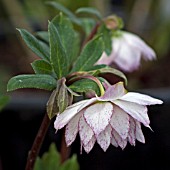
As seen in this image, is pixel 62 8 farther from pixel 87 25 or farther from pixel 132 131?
pixel 132 131

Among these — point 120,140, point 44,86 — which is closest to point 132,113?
point 120,140

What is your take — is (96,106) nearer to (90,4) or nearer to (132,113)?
(132,113)

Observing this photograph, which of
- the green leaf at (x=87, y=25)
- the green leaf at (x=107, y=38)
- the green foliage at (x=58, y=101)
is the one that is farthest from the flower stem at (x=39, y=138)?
the green leaf at (x=87, y=25)

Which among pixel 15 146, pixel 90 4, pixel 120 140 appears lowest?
pixel 15 146

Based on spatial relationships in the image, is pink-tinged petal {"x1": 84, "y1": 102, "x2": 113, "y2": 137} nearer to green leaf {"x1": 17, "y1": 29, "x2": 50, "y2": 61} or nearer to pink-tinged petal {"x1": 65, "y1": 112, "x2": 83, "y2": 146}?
pink-tinged petal {"x1": 65, "y1": 112, "x2": 83, "y2": 146}

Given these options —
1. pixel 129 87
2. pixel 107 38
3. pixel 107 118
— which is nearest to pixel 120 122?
pixel 107 118
